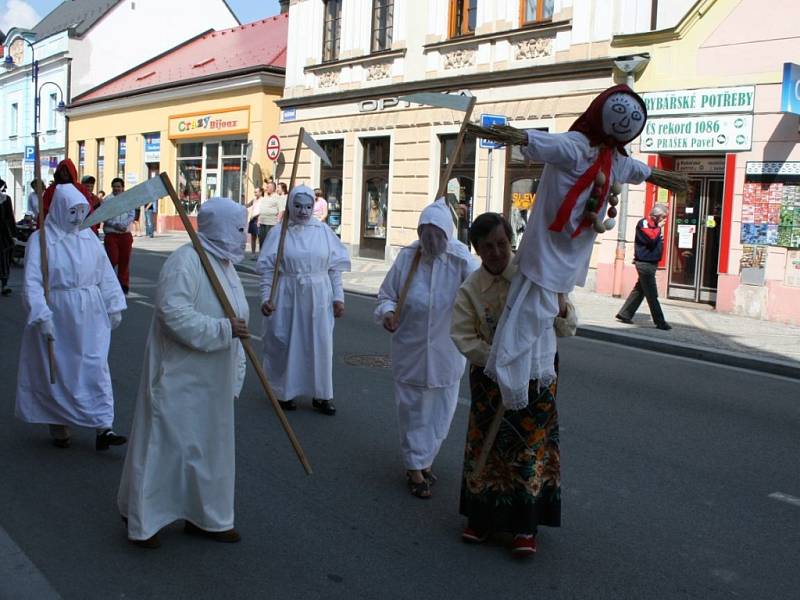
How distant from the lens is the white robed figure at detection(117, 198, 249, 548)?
4.21 meters

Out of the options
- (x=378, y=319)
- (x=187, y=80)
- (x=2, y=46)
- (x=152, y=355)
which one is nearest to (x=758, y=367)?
(x=378, y=319)

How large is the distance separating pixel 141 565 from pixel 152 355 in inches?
37.7

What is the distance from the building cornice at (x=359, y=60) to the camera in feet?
75.3

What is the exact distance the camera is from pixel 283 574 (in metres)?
4.13

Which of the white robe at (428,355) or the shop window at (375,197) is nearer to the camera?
the white robe at (428,355)

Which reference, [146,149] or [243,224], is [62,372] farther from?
[146,149]

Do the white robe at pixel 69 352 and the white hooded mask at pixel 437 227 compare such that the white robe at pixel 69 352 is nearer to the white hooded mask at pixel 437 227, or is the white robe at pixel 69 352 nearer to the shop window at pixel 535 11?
the white hooded mask at pixel 437 227

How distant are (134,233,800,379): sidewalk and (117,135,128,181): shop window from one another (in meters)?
24.6

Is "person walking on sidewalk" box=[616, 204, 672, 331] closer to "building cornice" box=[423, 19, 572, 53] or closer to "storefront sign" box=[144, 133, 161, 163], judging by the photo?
"building cornice" box=[423, 19, 572, 53]

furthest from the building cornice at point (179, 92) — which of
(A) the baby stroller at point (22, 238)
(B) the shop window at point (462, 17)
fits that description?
(A) the baby stroller at point (22, 238)

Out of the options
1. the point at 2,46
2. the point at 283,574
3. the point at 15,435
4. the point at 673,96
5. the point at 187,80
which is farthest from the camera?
the point at 2,46

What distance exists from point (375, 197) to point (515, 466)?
20.1 metres

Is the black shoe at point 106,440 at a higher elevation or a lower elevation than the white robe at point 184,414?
lower

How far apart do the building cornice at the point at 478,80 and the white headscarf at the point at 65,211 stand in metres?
13.2
